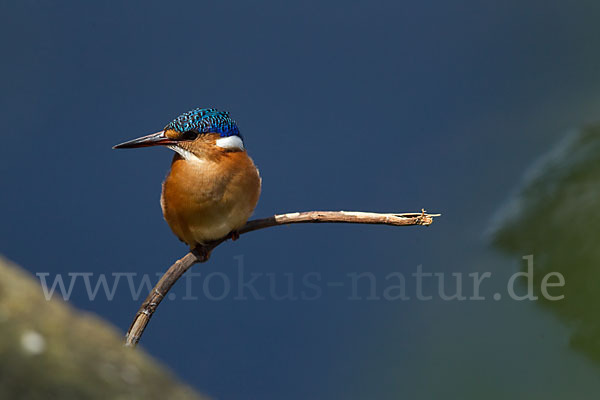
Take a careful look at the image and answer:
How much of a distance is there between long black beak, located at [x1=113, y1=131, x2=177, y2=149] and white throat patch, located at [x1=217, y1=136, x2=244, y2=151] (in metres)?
0.09

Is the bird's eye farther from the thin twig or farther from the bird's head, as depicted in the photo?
the thin twig

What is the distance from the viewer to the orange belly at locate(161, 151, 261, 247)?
127cm

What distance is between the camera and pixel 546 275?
6.96 ft

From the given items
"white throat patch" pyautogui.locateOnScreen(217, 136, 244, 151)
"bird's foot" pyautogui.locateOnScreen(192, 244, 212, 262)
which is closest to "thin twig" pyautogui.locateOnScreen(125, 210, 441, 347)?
"bird's foot" pyautogui.locateOnScreen(192, 244, 212, 262)

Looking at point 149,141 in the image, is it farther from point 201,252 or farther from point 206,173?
point 201,252

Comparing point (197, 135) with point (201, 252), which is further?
point (201, 252)

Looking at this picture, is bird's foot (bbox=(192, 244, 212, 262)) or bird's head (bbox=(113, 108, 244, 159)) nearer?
bird's head (bbox=(113, 108, 244, 159))

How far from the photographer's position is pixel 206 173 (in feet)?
4.14

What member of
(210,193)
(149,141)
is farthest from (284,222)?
(149,141)

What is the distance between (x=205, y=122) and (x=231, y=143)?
67 millimetres

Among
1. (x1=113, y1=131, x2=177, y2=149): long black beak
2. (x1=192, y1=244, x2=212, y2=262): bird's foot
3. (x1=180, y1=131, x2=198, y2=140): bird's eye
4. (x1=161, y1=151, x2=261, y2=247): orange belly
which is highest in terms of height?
(x1=180, y1=131, x2=198, y2=140): bird's eye

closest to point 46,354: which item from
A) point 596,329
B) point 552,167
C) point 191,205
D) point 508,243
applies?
point 191,205

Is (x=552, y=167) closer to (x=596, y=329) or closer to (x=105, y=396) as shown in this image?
(x=596, y=329)

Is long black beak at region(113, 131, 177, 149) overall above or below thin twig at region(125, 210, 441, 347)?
above
